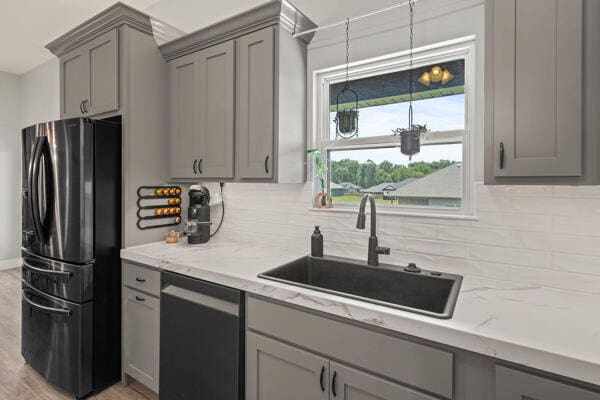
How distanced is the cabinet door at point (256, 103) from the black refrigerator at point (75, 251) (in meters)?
0.90

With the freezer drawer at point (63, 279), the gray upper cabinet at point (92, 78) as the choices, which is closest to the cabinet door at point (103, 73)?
the gray upper cabinet at point (92, 78)

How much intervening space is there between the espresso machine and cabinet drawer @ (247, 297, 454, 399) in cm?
97

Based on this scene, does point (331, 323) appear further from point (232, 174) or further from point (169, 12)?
point (169, 12)

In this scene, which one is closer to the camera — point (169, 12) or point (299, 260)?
point (299, 260)

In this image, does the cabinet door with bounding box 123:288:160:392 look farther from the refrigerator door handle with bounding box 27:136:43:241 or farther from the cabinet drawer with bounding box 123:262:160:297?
the refrigerator door handle with bounding box 27:136:43:241

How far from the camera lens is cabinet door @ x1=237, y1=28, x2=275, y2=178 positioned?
1.92m

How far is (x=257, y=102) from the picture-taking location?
1972 millimetres

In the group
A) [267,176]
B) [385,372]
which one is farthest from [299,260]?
[385,372]

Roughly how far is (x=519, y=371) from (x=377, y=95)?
1.59 metres

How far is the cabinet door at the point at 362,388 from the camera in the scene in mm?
1147

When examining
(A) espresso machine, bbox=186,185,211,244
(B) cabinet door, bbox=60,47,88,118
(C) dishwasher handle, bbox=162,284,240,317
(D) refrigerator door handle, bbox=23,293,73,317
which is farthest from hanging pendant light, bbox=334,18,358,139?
(D) refrigerator door handle, bbox=23,293,73,317

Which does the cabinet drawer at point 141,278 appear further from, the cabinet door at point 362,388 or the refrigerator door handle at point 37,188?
the cabinet door at point 362,388

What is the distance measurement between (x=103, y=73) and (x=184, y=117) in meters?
0.64

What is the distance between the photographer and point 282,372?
144 centimetres
